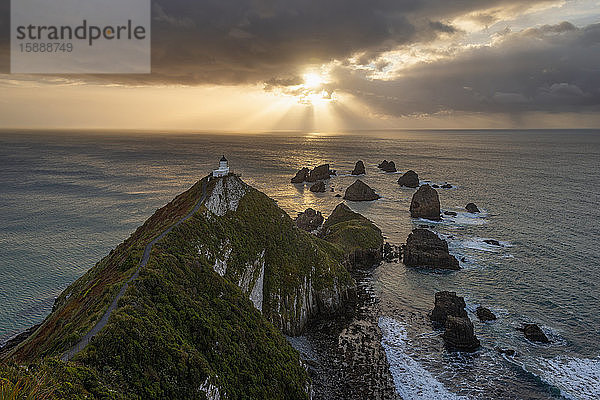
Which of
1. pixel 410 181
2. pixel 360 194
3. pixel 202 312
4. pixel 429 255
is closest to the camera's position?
pixel 202 312

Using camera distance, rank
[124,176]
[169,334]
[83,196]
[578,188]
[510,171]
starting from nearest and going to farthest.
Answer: [169,334] → [83,196] → [578,188] → [124,176] → [510,171]

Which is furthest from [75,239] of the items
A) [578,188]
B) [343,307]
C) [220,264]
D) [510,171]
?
[510,171]

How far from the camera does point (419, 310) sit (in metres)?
47.7

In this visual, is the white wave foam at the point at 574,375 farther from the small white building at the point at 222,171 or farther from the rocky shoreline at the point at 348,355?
the small white building at the point at 222,171

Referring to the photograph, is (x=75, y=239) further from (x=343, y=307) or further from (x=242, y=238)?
(x=343, y=307)

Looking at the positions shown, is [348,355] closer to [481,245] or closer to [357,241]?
[357,241]

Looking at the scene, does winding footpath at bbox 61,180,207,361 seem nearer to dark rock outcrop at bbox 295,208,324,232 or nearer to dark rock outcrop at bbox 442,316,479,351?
dark rock outcrop at bbox 442,316,479,351

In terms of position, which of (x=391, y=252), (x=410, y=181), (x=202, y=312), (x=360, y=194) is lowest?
(x=391, y=252)

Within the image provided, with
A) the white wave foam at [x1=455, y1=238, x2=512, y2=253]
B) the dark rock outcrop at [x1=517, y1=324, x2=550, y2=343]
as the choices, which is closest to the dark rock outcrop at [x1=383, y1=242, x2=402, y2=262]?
the white wave foam at [x1=455, y1=238, x2=512, y2=253]

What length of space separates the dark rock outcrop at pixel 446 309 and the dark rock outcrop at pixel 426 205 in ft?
160

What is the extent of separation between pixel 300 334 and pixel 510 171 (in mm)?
170015

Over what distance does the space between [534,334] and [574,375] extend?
6.04 m

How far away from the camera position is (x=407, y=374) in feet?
116

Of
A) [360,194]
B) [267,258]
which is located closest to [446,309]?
[267,258]
